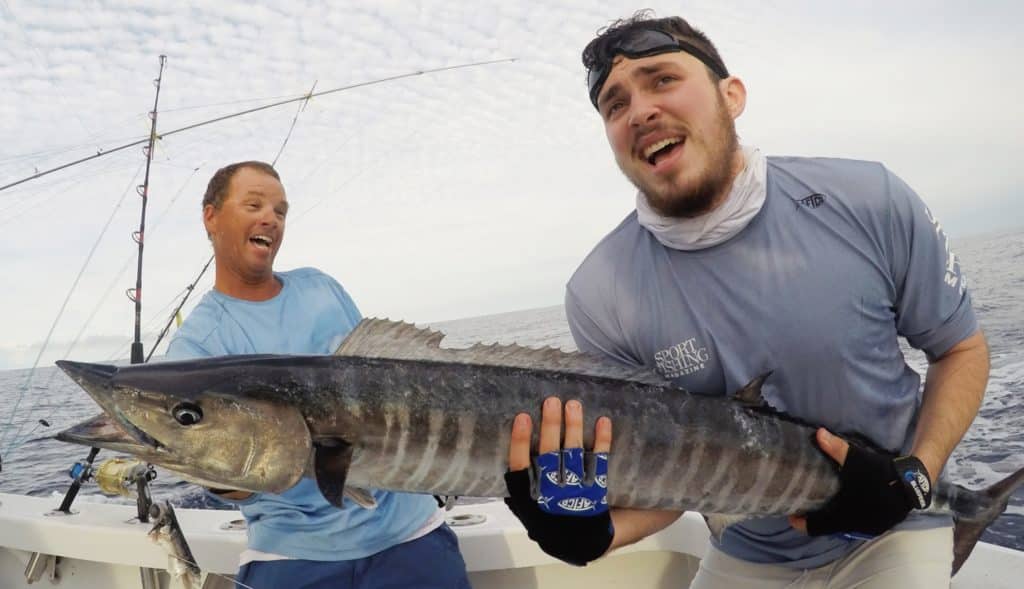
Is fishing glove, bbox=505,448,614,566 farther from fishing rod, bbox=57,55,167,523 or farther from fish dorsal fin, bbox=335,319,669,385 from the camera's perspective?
fishing rod, bbox=57,55,167,523

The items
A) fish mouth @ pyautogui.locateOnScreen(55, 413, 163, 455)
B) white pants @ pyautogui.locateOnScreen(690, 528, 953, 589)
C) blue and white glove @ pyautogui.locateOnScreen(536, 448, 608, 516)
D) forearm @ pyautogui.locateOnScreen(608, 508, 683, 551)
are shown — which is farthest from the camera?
forearm @ pyautogui.locateOnScreen(608, 508, 683, 551)

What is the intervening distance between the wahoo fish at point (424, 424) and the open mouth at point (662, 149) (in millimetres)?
906

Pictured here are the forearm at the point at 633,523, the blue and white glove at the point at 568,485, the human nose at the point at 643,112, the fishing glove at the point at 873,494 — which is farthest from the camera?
the human nose at the point at 643,112

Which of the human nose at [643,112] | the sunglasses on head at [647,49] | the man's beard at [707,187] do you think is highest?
the sunglasses on head at [647,49]

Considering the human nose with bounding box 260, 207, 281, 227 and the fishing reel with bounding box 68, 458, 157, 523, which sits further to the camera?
the fishing reel with bounding box 68, 458, 157, 523

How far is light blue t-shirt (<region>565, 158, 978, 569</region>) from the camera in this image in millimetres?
2518

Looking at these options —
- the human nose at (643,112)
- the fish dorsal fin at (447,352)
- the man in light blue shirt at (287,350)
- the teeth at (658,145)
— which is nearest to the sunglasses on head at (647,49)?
the human nose at (643,112)

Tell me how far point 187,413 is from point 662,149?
2058 millimetres

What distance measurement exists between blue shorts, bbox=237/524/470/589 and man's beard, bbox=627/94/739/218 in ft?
6.80

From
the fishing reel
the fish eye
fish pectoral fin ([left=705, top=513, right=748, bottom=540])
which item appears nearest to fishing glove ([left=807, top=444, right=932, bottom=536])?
fish pectoral fin ([left=705, top=513, right=748, bottom=540])

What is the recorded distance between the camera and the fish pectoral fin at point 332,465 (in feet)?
6.88

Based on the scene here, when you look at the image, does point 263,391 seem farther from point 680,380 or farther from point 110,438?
point 680,380

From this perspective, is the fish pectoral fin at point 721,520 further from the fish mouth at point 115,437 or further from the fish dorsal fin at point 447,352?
the fish mouth at point 115,437

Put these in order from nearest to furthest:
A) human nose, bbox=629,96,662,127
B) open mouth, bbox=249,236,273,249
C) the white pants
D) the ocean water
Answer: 1. the white pants
2. human nose, bbox=629,96,662,127
3. open mouth, bbox=249,236,273,249
4. the ocean water
